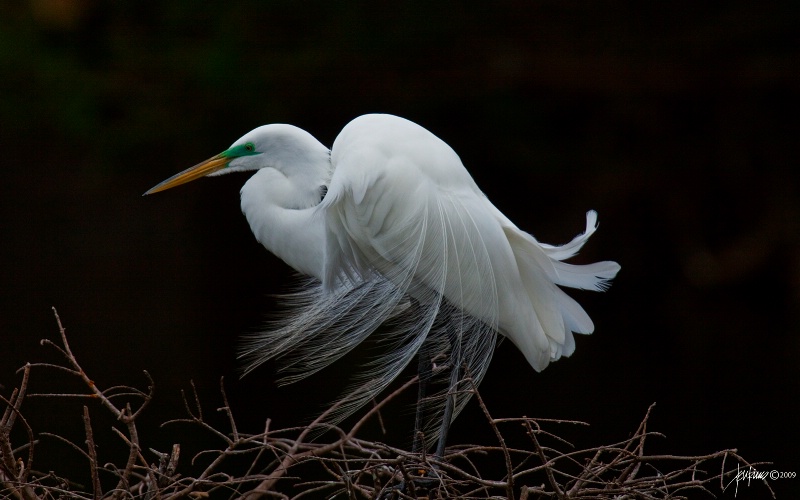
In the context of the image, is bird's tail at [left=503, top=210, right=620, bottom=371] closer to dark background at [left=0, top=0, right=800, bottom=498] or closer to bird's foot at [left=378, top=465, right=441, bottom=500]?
bird's foot at [left=378, top=465, right=441, bottom=500]

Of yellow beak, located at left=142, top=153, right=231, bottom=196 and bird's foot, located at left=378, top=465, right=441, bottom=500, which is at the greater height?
yellow beak, located at left=142, top=153, right=231, bottom=196

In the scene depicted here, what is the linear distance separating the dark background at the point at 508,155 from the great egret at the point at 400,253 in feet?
7.22

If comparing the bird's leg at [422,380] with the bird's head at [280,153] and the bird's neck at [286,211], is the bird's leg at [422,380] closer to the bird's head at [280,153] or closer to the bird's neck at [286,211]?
the bird's neck at [286,211]

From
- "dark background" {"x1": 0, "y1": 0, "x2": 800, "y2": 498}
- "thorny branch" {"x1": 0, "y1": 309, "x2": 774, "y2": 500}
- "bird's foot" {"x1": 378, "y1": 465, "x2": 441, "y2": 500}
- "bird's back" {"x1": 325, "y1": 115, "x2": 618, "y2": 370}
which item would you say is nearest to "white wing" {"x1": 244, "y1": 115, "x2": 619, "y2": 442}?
"bird's back" {"x1": 325, "y1": 115, "x2": 618, "y2": 370}

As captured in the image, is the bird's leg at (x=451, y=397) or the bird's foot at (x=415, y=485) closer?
the bird's foot at (x=415, y=485)

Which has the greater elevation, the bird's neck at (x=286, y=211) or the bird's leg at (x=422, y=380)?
the bird's neck at (x=286, y=211)

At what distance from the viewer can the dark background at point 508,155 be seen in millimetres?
5711

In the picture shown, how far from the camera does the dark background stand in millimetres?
5711

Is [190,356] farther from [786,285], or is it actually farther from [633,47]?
[786,285]

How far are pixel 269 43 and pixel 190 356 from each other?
1907mm

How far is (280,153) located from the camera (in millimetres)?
2744

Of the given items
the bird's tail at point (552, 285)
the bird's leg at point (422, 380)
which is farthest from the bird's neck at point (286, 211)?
the bird's tail at point (552, 285)

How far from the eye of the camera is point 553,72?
6.37 m

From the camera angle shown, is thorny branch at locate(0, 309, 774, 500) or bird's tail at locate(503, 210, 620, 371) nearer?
thorny branch at locate(0, 309, 774, 500)
